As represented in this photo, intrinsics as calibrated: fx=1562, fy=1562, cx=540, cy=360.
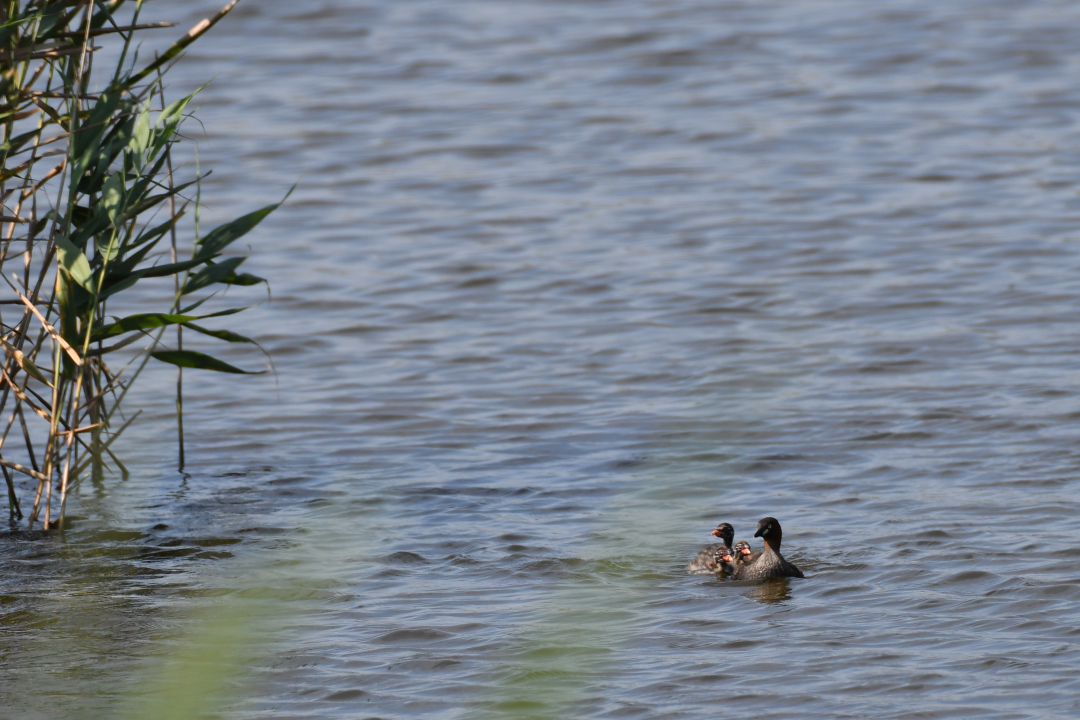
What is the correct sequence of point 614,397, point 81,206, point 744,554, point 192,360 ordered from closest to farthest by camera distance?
1. point 744,554
2. point 81,206
3. point 192,360
4. point 614,397

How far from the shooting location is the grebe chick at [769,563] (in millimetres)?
6668

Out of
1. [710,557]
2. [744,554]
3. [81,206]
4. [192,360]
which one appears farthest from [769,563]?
[81,206]

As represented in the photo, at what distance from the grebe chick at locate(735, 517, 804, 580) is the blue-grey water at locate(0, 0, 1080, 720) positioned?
0.09 m

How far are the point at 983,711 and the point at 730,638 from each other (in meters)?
1.16

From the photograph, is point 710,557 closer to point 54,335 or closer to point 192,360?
point 192,360

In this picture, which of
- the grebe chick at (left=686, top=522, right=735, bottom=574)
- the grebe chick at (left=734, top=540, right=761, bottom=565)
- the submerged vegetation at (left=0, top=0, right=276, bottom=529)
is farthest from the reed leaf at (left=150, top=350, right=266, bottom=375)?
the grebe chick at (left=734, top=540, right=761, bottom=565)

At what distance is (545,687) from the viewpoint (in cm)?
191

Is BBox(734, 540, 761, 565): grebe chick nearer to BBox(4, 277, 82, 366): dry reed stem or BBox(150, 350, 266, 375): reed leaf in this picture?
BBox(150, 350, 266, 375): reed leaf

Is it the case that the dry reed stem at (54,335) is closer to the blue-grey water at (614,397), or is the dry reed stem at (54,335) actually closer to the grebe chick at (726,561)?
the blue-grey water at (614,397)

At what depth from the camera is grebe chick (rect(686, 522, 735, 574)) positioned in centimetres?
693

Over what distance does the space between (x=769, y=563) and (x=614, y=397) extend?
3299mm

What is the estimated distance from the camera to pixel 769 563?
22.1 feet

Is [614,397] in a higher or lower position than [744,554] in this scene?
higher

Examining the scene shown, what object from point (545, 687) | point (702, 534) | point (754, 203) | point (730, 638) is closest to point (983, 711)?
point (730, 638)
